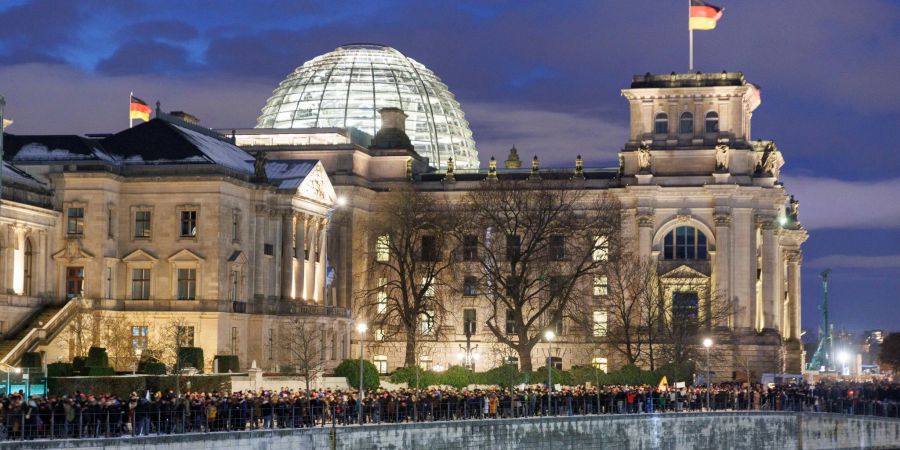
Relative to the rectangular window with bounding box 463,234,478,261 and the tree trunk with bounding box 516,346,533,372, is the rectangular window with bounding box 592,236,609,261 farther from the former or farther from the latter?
the tree trunk with bounding box 516,346,533,372

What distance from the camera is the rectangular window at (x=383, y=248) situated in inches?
5359

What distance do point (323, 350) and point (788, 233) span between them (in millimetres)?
60335

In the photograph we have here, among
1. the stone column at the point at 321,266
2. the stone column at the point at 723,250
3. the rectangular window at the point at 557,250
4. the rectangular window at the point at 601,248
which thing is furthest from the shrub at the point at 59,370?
the stone column at the point at 723,250

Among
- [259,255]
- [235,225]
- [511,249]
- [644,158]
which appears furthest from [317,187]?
[644,158]

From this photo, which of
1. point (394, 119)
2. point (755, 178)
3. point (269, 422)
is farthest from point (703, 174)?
point (269, 422)

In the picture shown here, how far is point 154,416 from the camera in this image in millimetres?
69438

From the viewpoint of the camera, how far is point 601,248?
13100cm

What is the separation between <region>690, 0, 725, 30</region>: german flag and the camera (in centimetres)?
13825

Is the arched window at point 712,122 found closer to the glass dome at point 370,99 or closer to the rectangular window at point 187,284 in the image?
the glass dome at point 370,99

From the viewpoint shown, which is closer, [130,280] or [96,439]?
[96,439]

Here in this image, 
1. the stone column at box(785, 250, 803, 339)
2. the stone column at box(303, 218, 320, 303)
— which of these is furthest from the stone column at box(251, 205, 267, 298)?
the stone column at box(785, 250, 803, 339)

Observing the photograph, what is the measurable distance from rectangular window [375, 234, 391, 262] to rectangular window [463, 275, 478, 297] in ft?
18.8

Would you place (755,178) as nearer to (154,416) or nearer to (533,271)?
(533,271)

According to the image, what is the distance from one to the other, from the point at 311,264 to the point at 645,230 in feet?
91.2
